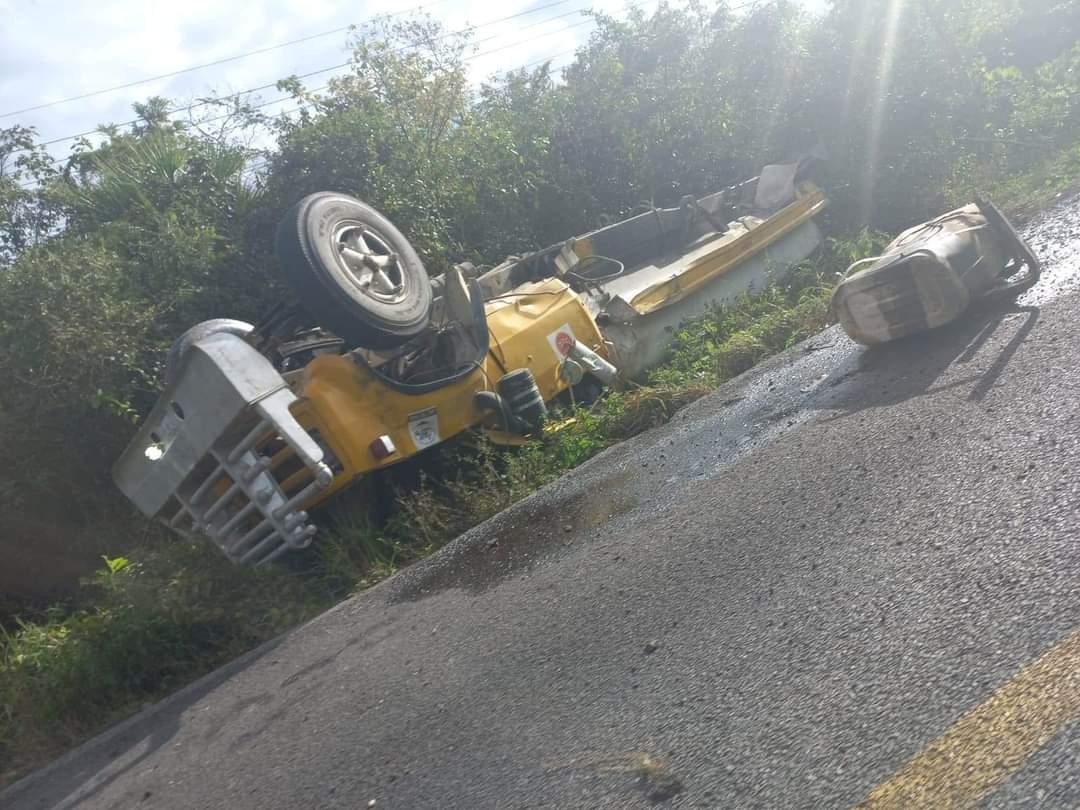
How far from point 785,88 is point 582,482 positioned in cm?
862

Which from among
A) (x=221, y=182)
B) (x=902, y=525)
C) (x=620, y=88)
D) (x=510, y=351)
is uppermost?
(x=221, y=182)

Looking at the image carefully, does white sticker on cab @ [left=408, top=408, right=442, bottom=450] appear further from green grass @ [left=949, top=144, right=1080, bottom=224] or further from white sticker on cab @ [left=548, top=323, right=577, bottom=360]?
green grass @ [left=949, top=144, right=1080, bottom=224]

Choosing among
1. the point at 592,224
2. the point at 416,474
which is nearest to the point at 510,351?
the point at 416,474

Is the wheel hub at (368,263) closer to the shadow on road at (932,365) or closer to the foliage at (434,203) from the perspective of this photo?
the foliage at (434,203)

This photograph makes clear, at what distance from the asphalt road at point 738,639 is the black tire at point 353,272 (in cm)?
145

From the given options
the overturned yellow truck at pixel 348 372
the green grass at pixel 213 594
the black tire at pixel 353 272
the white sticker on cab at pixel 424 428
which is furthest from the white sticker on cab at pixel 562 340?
the white sticker on cab at pixel 424 428

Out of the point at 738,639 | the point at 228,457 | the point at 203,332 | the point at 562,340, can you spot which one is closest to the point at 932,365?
the point at 738,639

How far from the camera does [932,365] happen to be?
5551 mm

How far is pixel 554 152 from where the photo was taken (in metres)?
12.6

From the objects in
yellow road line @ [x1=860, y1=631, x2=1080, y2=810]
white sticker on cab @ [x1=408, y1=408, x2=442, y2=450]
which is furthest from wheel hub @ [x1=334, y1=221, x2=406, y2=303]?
yellow road line @ [x1=860, y1=631, x2=1080, y2=810]

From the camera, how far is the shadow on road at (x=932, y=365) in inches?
204

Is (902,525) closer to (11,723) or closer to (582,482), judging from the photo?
(582,482)

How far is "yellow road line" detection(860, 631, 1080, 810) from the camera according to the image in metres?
2.46

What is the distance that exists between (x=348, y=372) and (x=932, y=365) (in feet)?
11.4
